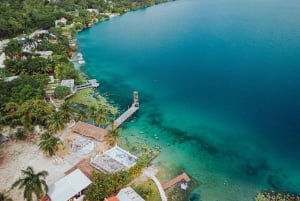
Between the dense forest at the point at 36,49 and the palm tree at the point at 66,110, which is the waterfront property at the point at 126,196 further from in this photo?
the palm tree at the point at 66,110

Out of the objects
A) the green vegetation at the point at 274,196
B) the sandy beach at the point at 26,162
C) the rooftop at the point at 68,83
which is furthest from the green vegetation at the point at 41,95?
the green vegetation at the point at 274,196

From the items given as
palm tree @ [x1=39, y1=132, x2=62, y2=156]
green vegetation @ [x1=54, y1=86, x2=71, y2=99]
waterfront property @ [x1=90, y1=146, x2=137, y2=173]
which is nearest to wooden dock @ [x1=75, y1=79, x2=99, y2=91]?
green vegetation @ [x1=54, y1=86, x2=71, y2=99]

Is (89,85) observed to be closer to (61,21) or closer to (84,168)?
(84,168)

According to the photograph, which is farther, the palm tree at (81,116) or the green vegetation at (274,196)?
the palm tree at (81,116)

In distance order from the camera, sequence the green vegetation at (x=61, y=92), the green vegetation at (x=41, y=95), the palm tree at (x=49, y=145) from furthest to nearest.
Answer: the green vegetation at (x=61, y=92) → the palm tree at (x=49, y=145) → the green vegetation at (x=41, y=95)

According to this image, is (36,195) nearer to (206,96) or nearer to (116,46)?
(206,96)

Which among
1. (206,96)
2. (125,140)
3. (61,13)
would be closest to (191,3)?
(61,13)
